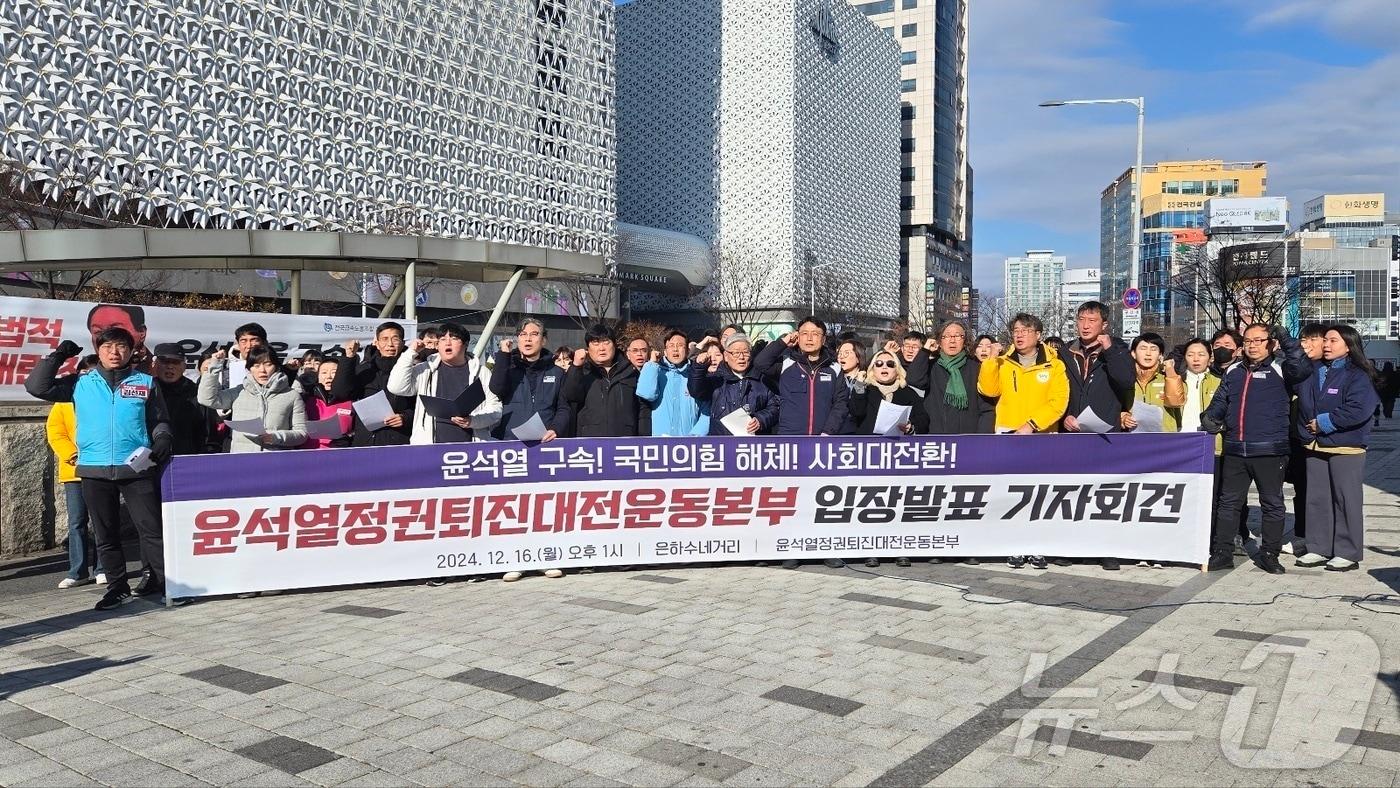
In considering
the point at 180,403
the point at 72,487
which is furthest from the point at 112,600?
the point at 180,403

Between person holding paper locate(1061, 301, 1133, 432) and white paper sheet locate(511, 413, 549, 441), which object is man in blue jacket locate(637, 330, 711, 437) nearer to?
white paper sheet locate(511, 413, 549, 441)

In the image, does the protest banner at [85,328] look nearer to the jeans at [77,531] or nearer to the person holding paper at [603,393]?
the jeans at [77,531]

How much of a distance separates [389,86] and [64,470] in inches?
1946

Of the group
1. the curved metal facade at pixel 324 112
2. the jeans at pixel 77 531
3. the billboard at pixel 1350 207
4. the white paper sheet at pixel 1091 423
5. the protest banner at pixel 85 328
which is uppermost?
the billboard at pixel 1350 207

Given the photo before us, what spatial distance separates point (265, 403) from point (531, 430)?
208 centimetres

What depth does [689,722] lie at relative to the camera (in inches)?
181

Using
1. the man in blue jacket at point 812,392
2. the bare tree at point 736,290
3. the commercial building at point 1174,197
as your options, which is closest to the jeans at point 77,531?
the man in blue jacket at point 812,392

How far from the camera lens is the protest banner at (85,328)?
997 centimetres

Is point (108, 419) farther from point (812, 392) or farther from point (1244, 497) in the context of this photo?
point (1244, 497)

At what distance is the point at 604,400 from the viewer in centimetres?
854

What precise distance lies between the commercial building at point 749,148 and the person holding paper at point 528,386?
7251 cm

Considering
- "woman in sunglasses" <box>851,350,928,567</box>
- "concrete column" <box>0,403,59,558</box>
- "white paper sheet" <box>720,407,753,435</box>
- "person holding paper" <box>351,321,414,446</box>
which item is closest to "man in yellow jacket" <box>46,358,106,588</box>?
"concrete column" <box>0,403,59,558</box>

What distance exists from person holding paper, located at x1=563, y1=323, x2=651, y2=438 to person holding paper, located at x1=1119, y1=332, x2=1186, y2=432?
13.3 ft

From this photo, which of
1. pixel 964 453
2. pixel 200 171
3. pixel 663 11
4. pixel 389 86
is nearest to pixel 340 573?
pixel 964 453
